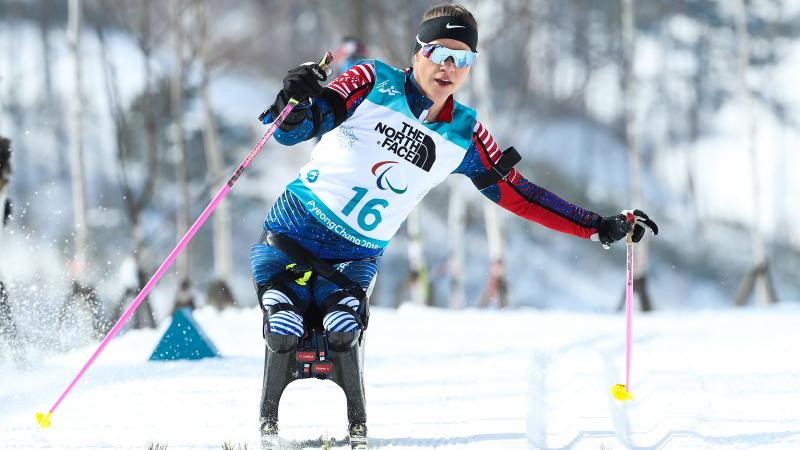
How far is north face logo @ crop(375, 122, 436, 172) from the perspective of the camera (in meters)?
3.64

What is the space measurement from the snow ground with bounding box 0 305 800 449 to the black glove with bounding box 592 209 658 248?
2.67 feet

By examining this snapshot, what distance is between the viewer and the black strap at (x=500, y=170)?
4.03m

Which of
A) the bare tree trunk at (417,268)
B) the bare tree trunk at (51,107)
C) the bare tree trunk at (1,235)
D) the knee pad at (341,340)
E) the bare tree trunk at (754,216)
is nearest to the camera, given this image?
the knee pad at (341,340)

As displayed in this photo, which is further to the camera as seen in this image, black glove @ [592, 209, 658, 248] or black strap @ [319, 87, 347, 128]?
black glove @ [592, 209, 658, 248]

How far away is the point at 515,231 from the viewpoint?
2880 cm

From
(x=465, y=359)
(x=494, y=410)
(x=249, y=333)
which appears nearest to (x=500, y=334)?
(x=465, y=359)

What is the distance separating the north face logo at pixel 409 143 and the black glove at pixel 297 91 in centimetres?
36

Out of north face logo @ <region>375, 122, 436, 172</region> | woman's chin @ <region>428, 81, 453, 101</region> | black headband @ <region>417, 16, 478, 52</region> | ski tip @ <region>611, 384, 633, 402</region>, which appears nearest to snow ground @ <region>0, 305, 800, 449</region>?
ski tip @ <region>611, 384, 633, 402</region>

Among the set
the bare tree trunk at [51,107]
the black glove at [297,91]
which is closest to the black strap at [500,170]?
the black glove at [297,91]

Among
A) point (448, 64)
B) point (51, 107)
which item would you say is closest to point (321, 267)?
point (448, 64)

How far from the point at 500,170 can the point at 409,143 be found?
1.80ft

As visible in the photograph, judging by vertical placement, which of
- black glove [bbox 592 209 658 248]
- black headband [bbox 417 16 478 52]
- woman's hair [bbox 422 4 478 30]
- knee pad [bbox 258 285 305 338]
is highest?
woman's hair [bbox 422 4 478 30]

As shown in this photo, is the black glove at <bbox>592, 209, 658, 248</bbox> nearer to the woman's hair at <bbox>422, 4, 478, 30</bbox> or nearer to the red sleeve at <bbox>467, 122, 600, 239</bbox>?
the red sleeve at <bbox>467, 122, 600, 239</bbox>

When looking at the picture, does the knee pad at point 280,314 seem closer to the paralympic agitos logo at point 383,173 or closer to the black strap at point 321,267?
the black strap at point 321,267
